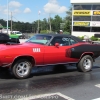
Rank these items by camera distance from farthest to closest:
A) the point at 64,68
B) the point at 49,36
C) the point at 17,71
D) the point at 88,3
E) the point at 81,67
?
the point at 88,3, the point at 64,68, the point at 81,67, the point at 49,36, the point at 17,71

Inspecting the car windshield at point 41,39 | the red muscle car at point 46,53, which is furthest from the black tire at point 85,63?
the car windshield at point 41,39

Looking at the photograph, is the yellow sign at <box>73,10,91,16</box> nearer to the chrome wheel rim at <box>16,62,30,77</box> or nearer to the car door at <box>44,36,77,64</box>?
the car door at <box>44,36,77,64</box>

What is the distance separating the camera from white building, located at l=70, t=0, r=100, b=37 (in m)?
47.1

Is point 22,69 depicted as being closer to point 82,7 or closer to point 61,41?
point 61,41

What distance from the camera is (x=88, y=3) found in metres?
47.5

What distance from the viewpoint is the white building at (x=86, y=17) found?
4713 cm

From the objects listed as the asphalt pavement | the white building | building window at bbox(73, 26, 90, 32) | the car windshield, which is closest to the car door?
the car windshield

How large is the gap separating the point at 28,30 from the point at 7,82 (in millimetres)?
120949

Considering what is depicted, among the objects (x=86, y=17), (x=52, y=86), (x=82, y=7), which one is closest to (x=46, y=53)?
(x=52, y=86)

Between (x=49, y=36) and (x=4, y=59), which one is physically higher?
(x=49, y=36)

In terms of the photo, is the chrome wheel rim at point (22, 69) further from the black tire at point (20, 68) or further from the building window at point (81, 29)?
the building window at point (81, 29)

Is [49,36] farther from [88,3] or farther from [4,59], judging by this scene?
[88,3]

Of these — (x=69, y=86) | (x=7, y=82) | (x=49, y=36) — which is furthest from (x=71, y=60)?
(x=7, y=82)

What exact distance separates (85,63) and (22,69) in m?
2.90
